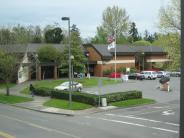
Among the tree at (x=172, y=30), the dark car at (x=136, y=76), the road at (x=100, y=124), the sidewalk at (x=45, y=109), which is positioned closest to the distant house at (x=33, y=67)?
the dark car at (x=136, y=76)

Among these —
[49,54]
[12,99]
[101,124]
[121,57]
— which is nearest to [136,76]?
[121,57]

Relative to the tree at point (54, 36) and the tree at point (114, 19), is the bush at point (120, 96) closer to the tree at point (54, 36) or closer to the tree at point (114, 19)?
the tree at point (54, 36)

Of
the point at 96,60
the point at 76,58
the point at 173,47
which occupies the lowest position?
the point at 96,60

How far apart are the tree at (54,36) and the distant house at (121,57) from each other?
70.5ft

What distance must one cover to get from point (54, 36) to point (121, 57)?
26.2 meters

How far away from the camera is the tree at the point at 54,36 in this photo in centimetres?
10206

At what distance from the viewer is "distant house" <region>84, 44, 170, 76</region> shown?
79.2 meters

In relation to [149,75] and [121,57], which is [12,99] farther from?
[121,57]

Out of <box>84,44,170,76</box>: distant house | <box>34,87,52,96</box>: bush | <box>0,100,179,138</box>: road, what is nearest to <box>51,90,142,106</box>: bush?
<box>34,87,52,96</box>: bush

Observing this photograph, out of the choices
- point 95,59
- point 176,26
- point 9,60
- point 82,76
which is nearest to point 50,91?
point 9,60

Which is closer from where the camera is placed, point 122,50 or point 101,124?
point 101,124

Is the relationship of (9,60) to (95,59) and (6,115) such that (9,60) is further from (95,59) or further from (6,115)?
(95,59)

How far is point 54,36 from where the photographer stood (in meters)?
103

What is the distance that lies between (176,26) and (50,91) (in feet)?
60.9
